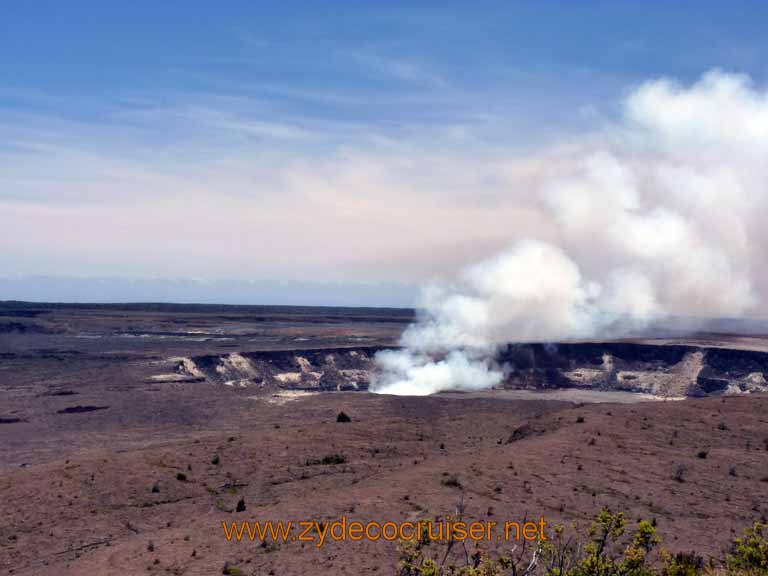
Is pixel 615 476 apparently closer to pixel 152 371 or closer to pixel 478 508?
pixel 478 508

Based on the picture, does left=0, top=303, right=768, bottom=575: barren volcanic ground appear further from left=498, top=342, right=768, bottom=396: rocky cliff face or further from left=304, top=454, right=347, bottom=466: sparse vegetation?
left=498, top=342, right=768, bottom=396: rocky cliff face

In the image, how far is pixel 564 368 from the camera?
278 ft

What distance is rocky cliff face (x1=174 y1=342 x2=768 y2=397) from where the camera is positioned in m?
76.8

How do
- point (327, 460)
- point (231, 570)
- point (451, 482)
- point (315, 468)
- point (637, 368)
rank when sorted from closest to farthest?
point (231, 570) < point (451, 482) < point (315, 468) < point (327, 460) < point (637, 368)

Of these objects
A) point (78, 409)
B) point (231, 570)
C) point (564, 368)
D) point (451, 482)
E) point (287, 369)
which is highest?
point (451, 482)

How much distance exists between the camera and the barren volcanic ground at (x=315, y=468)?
69.7 ft

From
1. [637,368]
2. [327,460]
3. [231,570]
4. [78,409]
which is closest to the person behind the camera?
[231,570]

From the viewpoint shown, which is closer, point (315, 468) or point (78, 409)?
point (315, 468)

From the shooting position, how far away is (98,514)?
1000 inches

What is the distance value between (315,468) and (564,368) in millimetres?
58856

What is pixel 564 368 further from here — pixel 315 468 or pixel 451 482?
pixel 451 482

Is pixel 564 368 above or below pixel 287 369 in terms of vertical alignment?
above

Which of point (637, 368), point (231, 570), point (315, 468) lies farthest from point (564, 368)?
point (231, 570)

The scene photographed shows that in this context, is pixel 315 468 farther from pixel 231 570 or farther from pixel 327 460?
pixel 231 570
